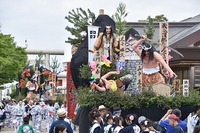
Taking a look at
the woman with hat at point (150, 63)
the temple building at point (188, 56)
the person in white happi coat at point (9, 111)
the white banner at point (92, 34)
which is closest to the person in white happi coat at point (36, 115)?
the person in white happi coat at point (9, 111)

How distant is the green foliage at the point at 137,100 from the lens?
1262cm

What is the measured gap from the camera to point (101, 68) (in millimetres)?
15047

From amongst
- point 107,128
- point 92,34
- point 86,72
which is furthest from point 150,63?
point 107,128

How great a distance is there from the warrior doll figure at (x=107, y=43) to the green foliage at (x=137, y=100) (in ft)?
7.13

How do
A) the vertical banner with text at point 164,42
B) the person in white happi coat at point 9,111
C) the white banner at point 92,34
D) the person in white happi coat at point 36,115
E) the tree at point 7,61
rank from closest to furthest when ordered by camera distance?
the vertical banner with text at point 164,42, the white banner at point 92,34, the person in white happi coat at point 36,115, the person in white happi coat at point 9,111, the tree at point 7,61

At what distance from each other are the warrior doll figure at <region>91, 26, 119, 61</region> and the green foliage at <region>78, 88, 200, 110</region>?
7.13 ft

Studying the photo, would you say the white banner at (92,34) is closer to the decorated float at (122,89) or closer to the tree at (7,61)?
the decorated float at (122,89)

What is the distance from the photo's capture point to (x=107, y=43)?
50.0ft

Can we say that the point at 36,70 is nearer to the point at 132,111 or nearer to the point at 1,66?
the point at 1,66

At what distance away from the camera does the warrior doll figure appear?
49.7 ft

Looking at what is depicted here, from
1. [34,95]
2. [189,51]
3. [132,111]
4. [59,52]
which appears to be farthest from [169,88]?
[59,52]

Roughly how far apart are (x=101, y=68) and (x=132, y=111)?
8.84 ft

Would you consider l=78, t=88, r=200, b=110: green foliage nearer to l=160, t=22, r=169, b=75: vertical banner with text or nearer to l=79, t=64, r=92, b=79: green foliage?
l=79, t=64, r=92, b=79: green foliage

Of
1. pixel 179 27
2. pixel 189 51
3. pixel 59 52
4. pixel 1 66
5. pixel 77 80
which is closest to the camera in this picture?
pixel 77 80
